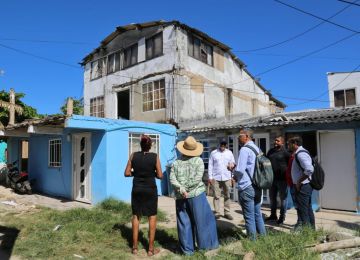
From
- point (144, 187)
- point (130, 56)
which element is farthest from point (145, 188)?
point (130, 56)

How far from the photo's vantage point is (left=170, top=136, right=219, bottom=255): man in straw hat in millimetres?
5176

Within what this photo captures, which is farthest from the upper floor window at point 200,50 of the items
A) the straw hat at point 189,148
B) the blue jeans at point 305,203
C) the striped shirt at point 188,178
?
the striped shirt at point 188,178

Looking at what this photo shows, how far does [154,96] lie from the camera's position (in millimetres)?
17641

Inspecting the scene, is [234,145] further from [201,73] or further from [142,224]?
[201,73]

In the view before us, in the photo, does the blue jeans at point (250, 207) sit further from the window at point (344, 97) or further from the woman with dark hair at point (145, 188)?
the window at point (344, 97)

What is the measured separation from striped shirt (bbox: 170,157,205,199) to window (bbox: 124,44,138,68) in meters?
14.3

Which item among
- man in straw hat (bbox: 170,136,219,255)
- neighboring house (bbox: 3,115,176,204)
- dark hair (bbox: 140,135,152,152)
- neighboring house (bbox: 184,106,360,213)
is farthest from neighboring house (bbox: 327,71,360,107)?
dark hair (bbox: 140,135,152,152)

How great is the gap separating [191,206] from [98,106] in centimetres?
1718

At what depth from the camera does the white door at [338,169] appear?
28.8 ft

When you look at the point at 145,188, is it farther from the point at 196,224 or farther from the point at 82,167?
the point at 82,167

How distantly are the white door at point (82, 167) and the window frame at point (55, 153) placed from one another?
1130mm

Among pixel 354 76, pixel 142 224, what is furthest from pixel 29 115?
pixel 354 76

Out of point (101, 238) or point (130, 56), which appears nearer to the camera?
point (101, 238)

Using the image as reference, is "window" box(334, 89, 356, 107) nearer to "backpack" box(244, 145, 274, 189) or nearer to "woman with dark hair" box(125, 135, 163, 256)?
"backpack" box(244, 145, 274, 189)
